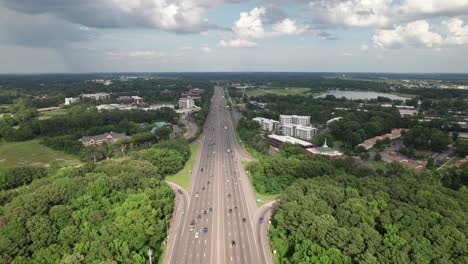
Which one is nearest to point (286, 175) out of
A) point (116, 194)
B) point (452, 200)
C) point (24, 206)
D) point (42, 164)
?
point (452, 200)

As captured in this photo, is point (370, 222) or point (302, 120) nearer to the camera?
point (370, 222)

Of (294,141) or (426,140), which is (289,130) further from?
(426,140)

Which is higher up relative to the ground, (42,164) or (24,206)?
(24,206)

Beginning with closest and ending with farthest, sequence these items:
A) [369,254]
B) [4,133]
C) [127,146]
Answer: [369,254], [127,146], [4,133]

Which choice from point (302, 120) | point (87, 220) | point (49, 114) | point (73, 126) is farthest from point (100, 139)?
point (302, 120)

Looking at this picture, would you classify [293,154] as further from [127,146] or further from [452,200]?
[127,146]

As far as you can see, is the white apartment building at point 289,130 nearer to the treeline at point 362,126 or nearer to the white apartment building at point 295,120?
the treeline at point 362,126
